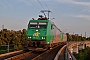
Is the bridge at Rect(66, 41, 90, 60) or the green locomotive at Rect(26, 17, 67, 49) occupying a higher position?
the green locomotive at Rect(26, 17, 67, 49)

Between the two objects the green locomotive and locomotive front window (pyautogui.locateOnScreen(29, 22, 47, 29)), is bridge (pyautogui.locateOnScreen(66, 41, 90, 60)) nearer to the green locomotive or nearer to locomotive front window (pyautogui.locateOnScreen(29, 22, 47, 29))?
the green locomotive

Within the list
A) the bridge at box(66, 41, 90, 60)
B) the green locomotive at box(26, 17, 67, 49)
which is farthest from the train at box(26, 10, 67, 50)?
the bridge at box(66, 41, 90, 60)

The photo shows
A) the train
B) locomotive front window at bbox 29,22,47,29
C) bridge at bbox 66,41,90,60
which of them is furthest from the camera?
locomotive front window at bbox 29,22,47,29

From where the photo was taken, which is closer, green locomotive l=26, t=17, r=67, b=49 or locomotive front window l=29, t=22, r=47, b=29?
green locomotive l=26, t=17, r=67, b=49

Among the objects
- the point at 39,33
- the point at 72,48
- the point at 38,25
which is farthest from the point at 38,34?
the point at 72,48

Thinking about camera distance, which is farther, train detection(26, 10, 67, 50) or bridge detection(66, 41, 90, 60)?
train detection(26, 10, 67, 50)

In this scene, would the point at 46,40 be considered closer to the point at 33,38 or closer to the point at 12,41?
the point at 33,38

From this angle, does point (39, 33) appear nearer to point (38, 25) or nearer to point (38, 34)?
point (38, 34)

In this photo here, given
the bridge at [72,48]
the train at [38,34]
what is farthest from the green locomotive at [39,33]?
the bridge at [72,48]

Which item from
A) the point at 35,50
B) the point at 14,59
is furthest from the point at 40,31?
the point at 14,59

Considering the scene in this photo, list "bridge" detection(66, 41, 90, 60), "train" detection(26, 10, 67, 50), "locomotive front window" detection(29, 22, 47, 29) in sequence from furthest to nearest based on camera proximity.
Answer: "locomotive front window" detection(29, 22, 47, 29) → "train" detection(26, 10, 67, 50) → "bridge" detection(66, 41, 90, 60)

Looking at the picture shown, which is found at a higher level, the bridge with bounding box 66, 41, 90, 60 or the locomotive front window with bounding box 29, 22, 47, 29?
the locomotive front window with bounding box 29, 22, 47, 29

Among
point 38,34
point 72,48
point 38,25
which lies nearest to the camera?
Answer: point 38,34

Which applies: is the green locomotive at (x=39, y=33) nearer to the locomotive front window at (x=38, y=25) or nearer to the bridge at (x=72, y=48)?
the locomotive front window at (x=38, y=25)
